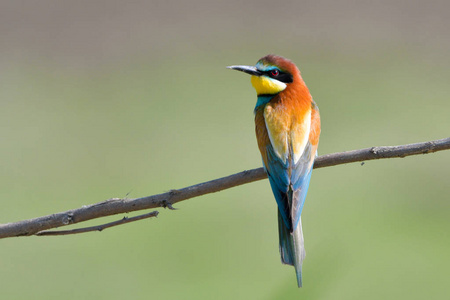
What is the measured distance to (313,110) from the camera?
210 centimetres

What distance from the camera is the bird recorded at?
1.84 metres

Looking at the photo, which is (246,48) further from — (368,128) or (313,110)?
(313,110)

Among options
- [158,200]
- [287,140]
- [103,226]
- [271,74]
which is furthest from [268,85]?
[103,226]

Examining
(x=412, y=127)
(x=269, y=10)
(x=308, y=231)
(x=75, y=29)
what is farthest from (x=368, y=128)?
(x=75, y=29)

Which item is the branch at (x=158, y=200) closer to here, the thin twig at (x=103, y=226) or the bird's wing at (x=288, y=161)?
the thin twig at (x=103, y=226)

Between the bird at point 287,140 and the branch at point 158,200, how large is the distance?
136 mm

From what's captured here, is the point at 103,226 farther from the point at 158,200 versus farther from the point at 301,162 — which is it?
the point at 301,162

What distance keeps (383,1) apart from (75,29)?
8.63 feet

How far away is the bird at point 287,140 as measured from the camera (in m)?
1.84

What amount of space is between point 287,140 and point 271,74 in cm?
29

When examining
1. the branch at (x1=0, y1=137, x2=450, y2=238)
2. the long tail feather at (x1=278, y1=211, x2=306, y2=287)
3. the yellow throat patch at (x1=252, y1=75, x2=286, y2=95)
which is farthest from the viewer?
the yellow throat patch at (x1=252, y1=75, x2=286, y2=95)

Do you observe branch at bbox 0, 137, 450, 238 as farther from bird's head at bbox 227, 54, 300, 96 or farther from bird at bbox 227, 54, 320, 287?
bird's head at bbox 227, 54, 300, 96

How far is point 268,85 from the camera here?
7.02ft

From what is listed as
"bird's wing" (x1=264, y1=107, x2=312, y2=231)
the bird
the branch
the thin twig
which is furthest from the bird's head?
the thin twig
